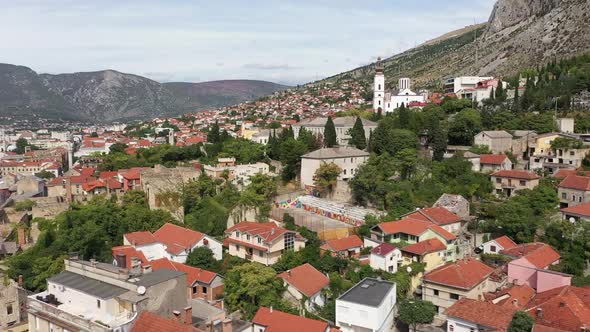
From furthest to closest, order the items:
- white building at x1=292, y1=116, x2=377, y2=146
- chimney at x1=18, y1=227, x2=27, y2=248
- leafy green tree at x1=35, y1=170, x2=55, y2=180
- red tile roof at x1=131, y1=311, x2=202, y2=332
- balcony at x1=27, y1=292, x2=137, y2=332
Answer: leafy green tree at x1=35, y1=170, x2=55, y2=180
white building at x1=292, y1=116, x2=377, y2=146
chimney at x1=18, y1=227, x2=27, y2=248
balcony at x1=27, y1=292, x2=137, y2=332
red tile roof at x1=131, y1=311, x2=202, y2=332

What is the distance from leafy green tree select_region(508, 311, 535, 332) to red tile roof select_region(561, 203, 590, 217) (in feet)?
29.4

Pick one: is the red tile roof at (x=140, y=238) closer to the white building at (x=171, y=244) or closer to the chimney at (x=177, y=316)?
the white building at (x=171, y=244)

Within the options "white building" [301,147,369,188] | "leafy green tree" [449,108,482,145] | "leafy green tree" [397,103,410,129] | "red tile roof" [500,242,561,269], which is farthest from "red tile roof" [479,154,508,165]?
"red tile roof" [500,242,561,269]

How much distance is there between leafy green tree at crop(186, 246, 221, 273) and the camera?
949 inches

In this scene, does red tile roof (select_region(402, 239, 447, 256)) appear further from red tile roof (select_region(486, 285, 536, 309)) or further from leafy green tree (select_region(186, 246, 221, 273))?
leafy green tree (select_region(186, 246, 221, 273))

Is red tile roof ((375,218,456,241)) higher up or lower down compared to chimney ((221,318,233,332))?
higher up

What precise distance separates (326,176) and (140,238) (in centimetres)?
1220

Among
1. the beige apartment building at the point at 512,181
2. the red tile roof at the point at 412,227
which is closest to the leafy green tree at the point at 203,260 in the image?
the red tile roof at the point at 412,227

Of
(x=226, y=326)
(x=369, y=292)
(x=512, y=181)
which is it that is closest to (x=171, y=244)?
(x=226, y=326)

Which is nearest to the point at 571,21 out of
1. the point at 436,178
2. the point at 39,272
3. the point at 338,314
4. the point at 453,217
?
the point at 436,178

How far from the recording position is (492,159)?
30.7 meters

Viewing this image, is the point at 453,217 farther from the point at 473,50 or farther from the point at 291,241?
the point at 473,50

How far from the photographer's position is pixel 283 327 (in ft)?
56.4

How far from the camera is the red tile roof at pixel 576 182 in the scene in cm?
2475
